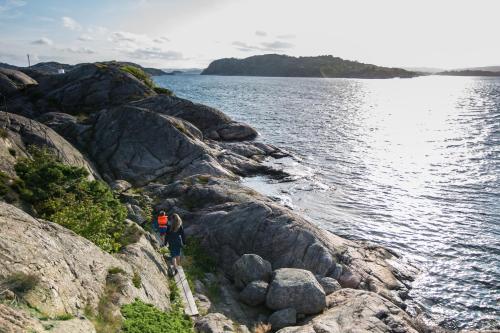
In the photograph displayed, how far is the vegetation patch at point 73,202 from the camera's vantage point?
62.0ft

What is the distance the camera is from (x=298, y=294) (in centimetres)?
2156

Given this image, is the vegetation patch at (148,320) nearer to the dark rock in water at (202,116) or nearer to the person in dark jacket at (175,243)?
the person in dark jacket at (175,243)

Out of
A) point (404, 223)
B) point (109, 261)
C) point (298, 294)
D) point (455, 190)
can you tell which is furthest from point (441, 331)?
point (455, 190)

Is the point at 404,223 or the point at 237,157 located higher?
the point at 237,157

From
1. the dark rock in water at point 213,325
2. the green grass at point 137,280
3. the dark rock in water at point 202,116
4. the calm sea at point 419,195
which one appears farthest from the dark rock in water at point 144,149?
the dark rock in water at point 213,325

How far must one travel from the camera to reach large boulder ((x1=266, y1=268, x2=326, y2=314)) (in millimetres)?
21406

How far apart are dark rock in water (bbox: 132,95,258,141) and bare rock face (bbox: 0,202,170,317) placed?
50.6m

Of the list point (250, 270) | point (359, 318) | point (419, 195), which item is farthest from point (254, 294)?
point (419, 195)

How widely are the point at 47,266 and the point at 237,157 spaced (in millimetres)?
41819

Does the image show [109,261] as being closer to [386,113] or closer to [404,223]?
[404,223]

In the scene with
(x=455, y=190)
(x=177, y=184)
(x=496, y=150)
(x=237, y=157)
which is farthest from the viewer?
(x=496, y=150)

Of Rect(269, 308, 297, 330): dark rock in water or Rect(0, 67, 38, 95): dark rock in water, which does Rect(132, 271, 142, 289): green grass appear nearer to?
Rect(269, 308, 297, 330): dark rock in water

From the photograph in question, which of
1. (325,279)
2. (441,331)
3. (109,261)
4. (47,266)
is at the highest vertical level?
(47,266)

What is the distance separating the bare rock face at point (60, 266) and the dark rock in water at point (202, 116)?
166 ft
